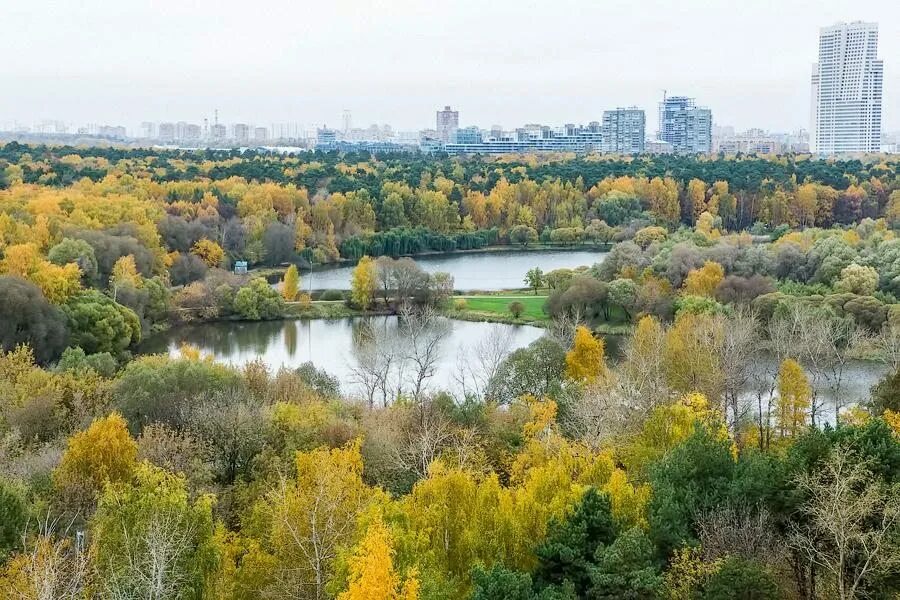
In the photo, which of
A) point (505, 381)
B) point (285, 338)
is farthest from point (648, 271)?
point (505, 381)

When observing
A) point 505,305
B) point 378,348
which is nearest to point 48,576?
point 378,348

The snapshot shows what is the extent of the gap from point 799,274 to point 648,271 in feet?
12.1

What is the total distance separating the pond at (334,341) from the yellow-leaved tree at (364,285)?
31.9 inches

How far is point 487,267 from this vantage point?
3434 cm

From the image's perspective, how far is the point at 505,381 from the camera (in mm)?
14086

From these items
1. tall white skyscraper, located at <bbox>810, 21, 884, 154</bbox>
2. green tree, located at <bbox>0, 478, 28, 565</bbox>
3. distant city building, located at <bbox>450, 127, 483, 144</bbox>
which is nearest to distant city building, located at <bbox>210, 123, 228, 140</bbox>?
distant city building, located at <bbox>450, 127, 483, 144</bbox>

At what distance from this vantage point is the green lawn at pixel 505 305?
81.4 ft

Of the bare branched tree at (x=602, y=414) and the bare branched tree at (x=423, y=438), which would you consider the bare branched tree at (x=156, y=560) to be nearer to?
the bare branched tree at (x=423, y=438)

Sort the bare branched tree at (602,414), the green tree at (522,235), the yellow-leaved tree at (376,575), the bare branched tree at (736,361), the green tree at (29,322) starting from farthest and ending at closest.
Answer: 1. the green tree at (522,235)
2. the green tree at (29,322)
3. the bare branched tree at (736,361)
4. the bare branched tree at (602,414)
5. the yellow-leaved tree at (376,575)

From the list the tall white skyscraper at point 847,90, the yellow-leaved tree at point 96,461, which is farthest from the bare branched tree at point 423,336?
the tall white skyscraper at point 847,90

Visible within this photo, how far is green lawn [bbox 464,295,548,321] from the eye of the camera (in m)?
24.8

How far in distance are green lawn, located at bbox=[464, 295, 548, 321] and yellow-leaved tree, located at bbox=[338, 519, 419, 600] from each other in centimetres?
1807

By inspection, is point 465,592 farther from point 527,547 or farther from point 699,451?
point 699,451

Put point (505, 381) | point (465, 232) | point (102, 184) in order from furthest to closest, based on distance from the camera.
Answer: point (465, 232), point (102, 184), point (505, 381)
